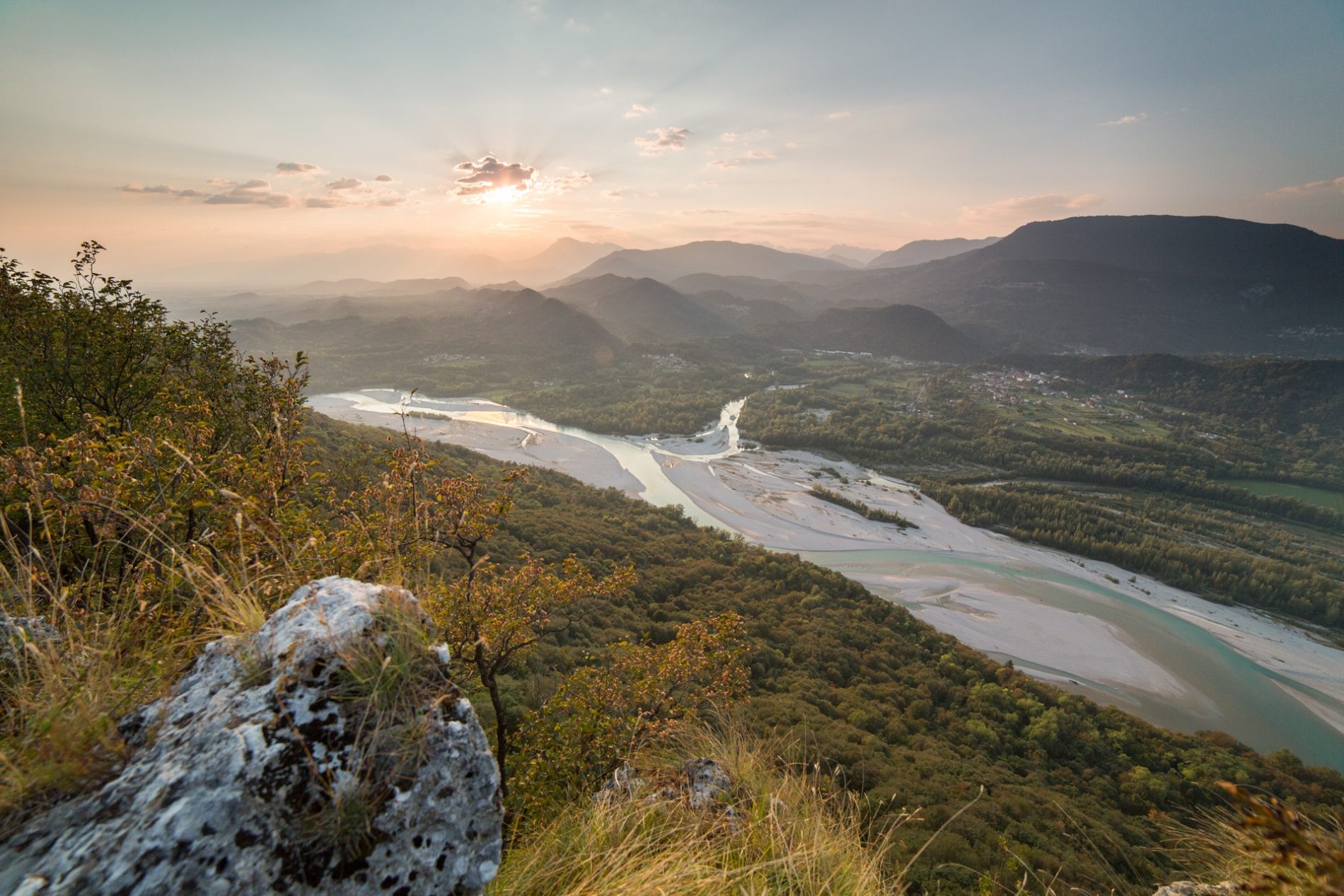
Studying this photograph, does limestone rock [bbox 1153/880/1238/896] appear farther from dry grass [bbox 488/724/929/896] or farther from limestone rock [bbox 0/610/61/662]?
limestone rock [bbox 0/610/61/662]

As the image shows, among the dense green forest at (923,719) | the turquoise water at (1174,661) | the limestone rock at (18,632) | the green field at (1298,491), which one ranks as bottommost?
the turquoise water at (1174,661)

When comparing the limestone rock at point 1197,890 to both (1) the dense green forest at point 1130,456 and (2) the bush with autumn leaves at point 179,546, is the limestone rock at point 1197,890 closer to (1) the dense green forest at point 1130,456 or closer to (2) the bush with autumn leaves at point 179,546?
(2) the bush with autumn leaves at point 179,546

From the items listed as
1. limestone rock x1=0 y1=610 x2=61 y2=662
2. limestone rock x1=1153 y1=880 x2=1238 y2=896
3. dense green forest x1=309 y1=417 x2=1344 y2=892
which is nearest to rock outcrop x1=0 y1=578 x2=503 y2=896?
limestone rock x1=0 y1=610 x2=61 y2=662

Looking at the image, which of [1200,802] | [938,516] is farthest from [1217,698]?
[938,516]

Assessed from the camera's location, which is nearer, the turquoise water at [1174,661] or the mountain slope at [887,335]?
the turquoise water at [1174,661]

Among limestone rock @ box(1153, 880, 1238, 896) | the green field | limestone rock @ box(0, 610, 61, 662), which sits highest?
limestone rock @ box(0, 610, 61, 662)

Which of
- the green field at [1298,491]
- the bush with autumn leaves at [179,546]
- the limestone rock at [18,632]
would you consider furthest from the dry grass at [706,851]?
the green field at [1298,491]
